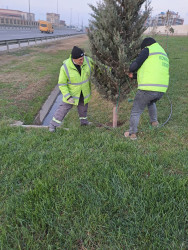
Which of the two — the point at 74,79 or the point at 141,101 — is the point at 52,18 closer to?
the point at 74,79

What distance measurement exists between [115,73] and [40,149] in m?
2.17

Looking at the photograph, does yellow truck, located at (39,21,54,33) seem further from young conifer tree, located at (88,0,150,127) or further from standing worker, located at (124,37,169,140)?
standing worker, located at (124,37,169,140)

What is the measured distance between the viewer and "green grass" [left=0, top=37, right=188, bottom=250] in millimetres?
1902

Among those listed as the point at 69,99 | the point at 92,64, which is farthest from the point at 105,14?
the point at 69,99

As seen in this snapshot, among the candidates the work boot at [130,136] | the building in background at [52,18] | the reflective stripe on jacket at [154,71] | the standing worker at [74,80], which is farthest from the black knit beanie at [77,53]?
the building in background at [52,18]

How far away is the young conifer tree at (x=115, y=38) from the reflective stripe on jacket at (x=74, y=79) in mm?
200

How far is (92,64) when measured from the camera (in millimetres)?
4242

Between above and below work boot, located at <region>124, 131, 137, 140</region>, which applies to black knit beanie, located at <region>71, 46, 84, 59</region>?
above

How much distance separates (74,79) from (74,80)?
0.03 m

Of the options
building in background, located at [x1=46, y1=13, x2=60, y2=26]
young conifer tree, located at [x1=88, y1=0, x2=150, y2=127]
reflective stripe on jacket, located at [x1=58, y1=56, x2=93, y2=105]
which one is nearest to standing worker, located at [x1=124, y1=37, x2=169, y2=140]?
young conifer tree, located at [x1=88, y1=0, x2=150, y2=127]

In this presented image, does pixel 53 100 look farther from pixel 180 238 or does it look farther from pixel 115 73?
pixel 180 238

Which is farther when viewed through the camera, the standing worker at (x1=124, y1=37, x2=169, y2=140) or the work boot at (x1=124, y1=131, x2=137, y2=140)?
the work boot at (x1=124, y1=131, x2=137, y2=140)

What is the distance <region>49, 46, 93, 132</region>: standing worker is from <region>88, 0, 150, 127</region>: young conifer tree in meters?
0.24

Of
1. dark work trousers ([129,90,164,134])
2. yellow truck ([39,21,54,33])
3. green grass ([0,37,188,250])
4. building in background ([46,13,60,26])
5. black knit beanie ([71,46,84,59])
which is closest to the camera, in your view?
green grass ([0,37,188,250])
